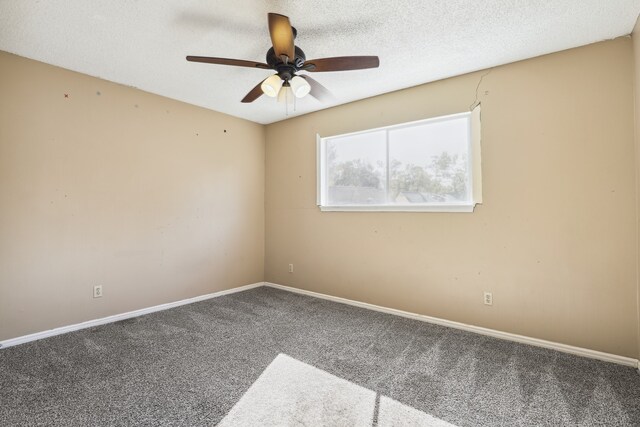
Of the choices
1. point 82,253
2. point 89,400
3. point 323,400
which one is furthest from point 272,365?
Answer: point 82,253

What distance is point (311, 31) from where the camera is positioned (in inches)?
87.1

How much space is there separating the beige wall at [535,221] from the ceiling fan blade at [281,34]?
1804mm

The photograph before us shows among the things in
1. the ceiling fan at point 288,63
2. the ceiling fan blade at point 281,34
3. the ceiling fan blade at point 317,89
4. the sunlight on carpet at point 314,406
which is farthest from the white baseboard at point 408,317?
the ceiling fan blade at point 281,34

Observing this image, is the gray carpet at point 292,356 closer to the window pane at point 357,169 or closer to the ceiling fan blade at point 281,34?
the window pane at point 357,169

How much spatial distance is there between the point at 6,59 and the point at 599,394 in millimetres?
4972

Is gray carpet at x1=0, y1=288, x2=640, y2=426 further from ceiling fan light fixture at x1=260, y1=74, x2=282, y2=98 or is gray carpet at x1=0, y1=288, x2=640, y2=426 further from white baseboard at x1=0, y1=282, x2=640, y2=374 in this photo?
ceiling fan light fixture at x1=260, y1=74, x2=282, y2=98

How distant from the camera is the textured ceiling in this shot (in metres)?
1.97

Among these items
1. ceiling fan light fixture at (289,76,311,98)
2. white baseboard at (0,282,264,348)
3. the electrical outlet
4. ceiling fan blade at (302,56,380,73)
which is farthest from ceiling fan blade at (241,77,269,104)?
the electrical outlet

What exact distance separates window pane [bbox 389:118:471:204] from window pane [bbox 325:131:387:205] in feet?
0.48

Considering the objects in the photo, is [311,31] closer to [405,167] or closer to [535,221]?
[405,167]

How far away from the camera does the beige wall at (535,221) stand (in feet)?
7.45

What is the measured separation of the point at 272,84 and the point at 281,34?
0.42m

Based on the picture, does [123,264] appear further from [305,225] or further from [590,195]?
[590,195]

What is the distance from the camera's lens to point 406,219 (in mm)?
3271
